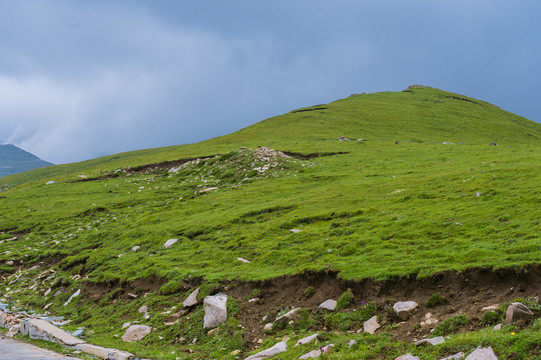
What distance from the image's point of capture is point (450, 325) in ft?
35.2

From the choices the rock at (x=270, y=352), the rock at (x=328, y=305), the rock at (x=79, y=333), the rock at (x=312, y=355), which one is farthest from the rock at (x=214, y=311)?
the rock at (x=79, y=333)

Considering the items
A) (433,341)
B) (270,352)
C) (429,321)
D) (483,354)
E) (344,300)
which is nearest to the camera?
(483,354)

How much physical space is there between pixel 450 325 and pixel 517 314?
5.41 feet

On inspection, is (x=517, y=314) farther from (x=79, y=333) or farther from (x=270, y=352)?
(x=79, y=333)

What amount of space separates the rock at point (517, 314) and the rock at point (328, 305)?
536 centimetres

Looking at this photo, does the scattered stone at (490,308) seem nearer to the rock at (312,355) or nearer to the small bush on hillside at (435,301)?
the small bush on hillside at (435,301)

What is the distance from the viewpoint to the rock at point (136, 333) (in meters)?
15.2

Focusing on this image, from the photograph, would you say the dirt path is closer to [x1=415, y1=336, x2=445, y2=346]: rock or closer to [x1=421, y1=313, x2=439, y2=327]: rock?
[x1=415, y1=336, x2=445, y2=346]: rock

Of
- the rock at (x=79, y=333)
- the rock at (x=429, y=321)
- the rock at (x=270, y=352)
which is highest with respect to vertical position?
the rock at (x=429, y=321)

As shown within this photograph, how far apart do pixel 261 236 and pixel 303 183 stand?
16240mm

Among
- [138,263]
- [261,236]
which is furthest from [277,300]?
[138,263]

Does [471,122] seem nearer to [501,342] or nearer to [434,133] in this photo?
[434,133]

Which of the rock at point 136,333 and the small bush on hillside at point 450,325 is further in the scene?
the rock at point 136,333

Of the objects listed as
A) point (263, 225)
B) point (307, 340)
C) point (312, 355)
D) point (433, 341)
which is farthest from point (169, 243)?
point (433, 341)
